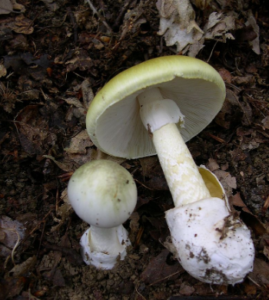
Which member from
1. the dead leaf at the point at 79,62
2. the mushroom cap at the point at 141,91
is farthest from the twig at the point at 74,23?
the mushroom cap at the point at 141,91

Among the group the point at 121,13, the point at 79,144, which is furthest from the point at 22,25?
the point at 79,144

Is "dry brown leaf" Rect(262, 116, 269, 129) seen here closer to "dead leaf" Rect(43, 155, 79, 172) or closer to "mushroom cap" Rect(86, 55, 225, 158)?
"mushroom cap" Rect(86, 55, 225, 158)

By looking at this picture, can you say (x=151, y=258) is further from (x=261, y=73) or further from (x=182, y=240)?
(x=261, y=73)

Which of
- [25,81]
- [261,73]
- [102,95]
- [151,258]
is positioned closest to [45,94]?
[25,81]

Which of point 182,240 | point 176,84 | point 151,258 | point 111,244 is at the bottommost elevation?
point 151,258

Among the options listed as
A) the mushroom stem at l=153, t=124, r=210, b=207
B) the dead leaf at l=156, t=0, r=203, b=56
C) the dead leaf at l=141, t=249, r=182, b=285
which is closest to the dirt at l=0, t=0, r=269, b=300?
the dead leaf at l=141, t=249, r=182, b=285

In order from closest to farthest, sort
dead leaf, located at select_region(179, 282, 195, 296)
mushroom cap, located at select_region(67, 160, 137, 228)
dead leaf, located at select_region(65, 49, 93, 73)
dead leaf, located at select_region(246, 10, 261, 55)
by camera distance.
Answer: mushroom cap, located at select_region(67, 160, 137, 228) < dead leaf, located at select_region(179, 282, 195, 296) < dead leaf, located at select_region(65, 49, 93, 73) < dead leaf, located at select_region(246, 10, 261, 55)

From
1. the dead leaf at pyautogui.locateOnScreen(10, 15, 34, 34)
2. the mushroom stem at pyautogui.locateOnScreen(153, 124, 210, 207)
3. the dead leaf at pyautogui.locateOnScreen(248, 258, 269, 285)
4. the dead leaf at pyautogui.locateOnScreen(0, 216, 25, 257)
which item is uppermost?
the dead leaf at pyautogui.locateOnScreen(10, 15, 34, 34)
